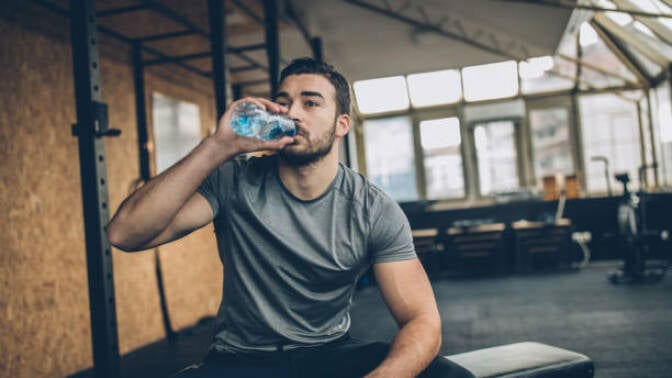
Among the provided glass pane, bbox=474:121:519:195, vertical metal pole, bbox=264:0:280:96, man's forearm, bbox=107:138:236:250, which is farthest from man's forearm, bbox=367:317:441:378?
glass pane, bbox=474:121:519:195

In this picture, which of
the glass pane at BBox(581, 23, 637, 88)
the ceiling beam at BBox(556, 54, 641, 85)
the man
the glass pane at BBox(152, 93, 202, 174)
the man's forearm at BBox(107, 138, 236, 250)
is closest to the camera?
the man's forearm at BBox(107, 138, 236, 250)

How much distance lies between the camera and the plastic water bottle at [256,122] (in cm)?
122

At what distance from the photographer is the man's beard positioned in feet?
4.47

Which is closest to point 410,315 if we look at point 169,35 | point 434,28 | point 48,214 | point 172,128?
point 48,214

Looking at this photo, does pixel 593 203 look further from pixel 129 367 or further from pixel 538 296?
pixel 129 367

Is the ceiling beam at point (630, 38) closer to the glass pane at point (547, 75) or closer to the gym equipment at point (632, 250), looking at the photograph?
the glass pane at point (547, 75)

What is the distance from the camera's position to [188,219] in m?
1.33

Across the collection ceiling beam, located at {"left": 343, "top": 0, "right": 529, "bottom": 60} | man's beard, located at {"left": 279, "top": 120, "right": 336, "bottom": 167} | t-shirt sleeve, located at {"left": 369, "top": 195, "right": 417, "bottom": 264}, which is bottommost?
t-shirt sleeve, located at {"left": 369, "top": 195, "right": 417, "bottom": 264}

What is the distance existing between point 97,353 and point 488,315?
3107 millimetres

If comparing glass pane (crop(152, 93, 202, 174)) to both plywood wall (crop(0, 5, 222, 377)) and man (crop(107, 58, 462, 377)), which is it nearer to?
plywood wall (crop(0, 5, 222, 377))

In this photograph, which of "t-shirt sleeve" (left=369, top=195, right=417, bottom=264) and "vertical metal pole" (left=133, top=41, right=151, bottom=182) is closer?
"t-shirt sleeve" (left=369, top=195, right=417, bottom=264)

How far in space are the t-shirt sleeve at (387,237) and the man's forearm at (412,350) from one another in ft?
0.56

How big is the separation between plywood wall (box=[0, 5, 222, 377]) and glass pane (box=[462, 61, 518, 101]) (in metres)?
5.24

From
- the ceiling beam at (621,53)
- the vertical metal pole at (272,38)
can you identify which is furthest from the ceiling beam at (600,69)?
the vertical metal pole at (272,38)
